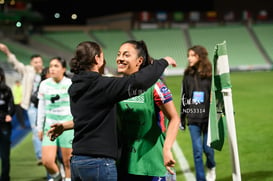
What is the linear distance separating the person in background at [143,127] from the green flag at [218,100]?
530 millimetres

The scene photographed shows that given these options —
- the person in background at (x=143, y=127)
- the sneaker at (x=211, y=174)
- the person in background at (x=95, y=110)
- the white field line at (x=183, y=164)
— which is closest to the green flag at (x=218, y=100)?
the person in background at (x=143, y=127)

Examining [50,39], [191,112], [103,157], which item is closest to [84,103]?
[103,157]

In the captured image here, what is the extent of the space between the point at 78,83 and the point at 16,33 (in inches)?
2011

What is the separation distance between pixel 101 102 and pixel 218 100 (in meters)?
1.29

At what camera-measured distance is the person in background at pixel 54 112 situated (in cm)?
716

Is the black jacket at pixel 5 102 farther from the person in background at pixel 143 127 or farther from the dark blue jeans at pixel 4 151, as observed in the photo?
the person in background at pixel 143 127

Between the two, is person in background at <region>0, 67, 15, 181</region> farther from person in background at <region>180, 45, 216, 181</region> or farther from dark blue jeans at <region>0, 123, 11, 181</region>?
person in background at <region>180, 45, 216, 181</region>

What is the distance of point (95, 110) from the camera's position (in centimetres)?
389

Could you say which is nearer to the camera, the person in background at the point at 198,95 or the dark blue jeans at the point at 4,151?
the person in background at the point at 198,95

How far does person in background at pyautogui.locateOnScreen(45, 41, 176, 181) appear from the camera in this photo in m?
3.82

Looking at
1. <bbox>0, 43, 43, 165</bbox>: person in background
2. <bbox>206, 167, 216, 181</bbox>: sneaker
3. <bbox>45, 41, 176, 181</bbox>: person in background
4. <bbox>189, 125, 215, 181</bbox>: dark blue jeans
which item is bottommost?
<bbox>206, 167, 216, 181</bbox>: sneaker

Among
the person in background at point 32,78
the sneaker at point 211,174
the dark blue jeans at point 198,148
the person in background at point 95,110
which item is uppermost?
the person in background at point 32,78

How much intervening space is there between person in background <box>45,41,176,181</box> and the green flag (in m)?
0.70

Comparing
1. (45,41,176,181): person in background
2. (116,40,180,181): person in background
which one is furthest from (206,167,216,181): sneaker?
(45,41,176,181): person in background
